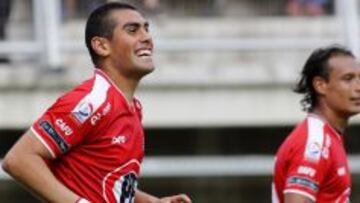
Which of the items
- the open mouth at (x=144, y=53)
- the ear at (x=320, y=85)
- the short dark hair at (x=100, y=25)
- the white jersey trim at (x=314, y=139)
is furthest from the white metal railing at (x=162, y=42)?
the open mouth at (x=144, y=53)

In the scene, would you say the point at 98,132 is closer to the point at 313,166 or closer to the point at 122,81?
the point at 122,81

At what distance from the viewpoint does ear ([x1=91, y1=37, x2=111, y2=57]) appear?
517cm

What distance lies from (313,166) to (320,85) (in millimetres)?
527

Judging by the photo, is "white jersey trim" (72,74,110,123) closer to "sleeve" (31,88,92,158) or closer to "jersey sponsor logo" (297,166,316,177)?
"sleeve" (31,88,92,158)

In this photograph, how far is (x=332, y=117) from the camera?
19.7ft

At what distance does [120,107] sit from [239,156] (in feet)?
19.0

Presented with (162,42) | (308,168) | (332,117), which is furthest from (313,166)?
(162,42)

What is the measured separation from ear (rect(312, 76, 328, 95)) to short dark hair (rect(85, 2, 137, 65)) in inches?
47.1

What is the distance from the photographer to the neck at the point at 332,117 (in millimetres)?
6000

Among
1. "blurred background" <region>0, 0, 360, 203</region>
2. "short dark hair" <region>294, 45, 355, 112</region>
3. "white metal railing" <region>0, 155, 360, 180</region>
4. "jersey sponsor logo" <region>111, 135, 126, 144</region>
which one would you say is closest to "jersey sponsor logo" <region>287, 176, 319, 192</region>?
"short dark hair" <region>294, 45, 355, 112</region>

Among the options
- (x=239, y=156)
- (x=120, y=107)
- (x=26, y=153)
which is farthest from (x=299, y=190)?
(x=239, y=156)

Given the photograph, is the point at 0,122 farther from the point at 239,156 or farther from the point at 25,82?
the point at 239,156

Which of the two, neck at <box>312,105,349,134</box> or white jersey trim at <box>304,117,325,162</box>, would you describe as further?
neck at <box>312,105,349,134</box>

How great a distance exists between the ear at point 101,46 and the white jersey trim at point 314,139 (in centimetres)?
106
